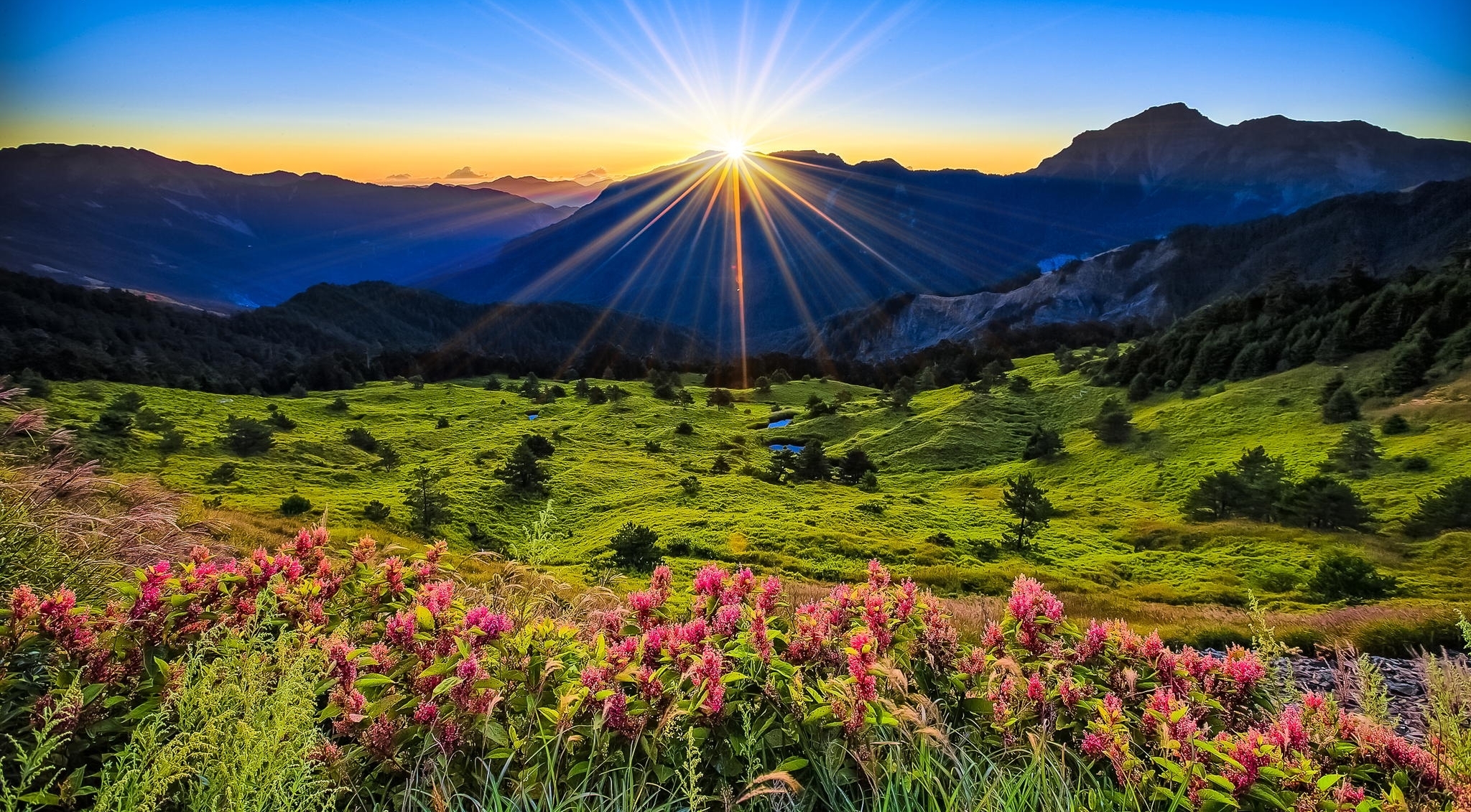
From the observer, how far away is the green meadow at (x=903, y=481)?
2195 centimetres

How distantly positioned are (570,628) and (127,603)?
9.68 ft

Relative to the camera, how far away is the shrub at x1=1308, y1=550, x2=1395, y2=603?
17.9m

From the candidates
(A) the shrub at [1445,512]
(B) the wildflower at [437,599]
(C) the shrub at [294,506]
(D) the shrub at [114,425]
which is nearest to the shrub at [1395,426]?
(A) the shrub at [1445,512]

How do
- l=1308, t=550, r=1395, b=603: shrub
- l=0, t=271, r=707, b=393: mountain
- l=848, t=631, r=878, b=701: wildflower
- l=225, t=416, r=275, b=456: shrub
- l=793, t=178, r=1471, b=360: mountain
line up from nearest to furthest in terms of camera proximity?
l=848, t=631, r=878, b=701: wildflower → l=1308, t=550, r=1395, b=603: shrub → l=225, t=416, r=275, b=456: shrub → l=0, t=271, r=707, b=393: mountain → l=793, t=178, r=1471, b=360: mountain

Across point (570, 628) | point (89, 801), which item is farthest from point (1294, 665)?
point (89, 801)

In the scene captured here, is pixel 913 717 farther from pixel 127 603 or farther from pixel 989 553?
pixel 989 553

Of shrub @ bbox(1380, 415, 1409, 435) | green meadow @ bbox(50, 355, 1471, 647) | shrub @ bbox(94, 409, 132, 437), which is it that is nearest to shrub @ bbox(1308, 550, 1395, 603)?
green meadow @ bbox(50, 355, 1471, 647)

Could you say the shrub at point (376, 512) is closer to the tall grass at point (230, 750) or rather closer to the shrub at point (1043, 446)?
the tall grass at point (230, 750)

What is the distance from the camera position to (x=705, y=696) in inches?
131

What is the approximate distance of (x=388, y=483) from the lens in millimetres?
36375

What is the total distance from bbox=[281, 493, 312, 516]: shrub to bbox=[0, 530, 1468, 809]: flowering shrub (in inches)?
1000

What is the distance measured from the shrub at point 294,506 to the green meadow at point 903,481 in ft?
4.15

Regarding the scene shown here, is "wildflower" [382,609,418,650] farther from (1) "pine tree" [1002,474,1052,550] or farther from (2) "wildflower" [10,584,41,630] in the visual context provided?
(1) "pine tree" [1002,474,1052,550]

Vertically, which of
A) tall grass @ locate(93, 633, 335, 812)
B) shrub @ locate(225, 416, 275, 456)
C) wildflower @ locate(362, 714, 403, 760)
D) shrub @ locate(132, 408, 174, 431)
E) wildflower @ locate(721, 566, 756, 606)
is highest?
tall grass @ locate(93, 633, 335, 812)
